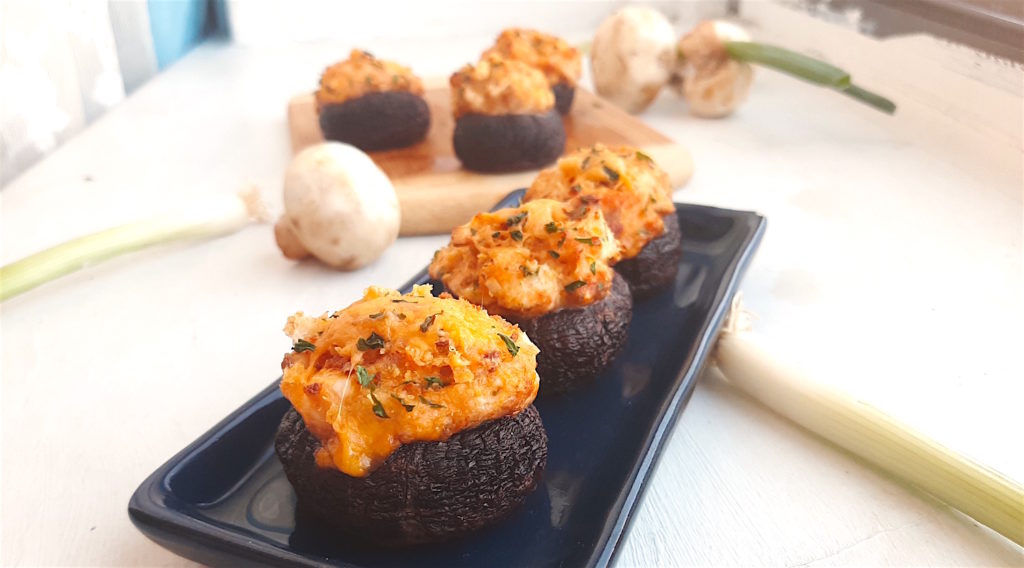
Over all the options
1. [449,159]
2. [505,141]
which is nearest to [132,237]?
[449,159]

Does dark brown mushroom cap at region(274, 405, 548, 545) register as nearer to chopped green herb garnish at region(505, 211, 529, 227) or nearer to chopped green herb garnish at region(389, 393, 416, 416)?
chopped green herb garnish at region(389, 393, 416, 416)

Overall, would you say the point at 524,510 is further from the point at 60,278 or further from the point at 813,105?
the point at 813,105

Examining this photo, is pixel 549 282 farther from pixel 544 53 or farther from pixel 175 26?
pixel 175 26

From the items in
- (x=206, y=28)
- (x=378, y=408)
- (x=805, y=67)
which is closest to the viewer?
(x=378, y=408)

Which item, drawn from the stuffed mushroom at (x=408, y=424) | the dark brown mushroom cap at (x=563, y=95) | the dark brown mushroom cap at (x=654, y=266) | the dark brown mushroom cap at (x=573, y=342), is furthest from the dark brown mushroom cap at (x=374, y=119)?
the stuffed mushroom at (x=408, y=424)

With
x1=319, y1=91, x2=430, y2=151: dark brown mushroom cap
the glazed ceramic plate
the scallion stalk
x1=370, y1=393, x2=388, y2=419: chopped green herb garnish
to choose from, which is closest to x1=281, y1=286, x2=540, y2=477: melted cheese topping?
x1=370, y1=393, x2=388, y2=419: chopped green herb garnish

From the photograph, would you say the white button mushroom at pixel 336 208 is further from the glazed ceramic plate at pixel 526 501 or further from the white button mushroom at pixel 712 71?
the white button mushroom at pixel 712 71
